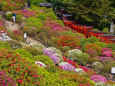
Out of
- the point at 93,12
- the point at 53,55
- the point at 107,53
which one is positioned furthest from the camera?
the point at 93,12

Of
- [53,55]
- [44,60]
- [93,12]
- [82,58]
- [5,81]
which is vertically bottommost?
[82,58]

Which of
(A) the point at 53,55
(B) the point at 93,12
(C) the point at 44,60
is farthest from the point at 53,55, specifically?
(B) the point at 93,12

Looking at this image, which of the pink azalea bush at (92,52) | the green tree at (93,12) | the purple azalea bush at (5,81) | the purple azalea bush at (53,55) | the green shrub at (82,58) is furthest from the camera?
the green tree at (93,12)

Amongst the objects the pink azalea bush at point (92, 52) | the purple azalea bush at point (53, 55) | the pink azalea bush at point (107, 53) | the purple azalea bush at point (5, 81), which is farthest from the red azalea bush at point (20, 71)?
the pink azalea bush at point (107, 53)

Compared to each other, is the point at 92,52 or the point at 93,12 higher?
the point at 93,12

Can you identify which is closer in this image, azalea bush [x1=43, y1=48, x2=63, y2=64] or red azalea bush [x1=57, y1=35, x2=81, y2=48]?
azalea bush [x1=43, y1=48, x2=63, y2=64]

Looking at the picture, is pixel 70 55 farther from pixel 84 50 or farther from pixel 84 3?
pixel 84 3

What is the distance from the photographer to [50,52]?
445 inches

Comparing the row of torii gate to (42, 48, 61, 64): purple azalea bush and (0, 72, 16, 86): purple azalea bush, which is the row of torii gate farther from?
(0, 72, 16, 86): purple azalea bush

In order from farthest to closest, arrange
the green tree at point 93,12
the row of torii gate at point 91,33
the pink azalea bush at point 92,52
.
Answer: the green tree at point 93,12, the row of torii gate at point 91,33, the pink azalea bush at point 92,52

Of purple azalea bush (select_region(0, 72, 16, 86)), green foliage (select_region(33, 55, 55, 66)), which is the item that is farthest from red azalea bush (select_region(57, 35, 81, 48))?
purple azalea bush (select_region(0, 72, 16, 86))

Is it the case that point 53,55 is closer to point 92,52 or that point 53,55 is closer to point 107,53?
point 92,52

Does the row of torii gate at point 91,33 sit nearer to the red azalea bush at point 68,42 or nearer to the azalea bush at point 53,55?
the red azalea bush at point 68,42

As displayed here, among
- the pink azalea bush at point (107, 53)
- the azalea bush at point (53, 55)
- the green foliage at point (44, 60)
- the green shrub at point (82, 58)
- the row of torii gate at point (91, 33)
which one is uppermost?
the green foliage at point (44, 60)
